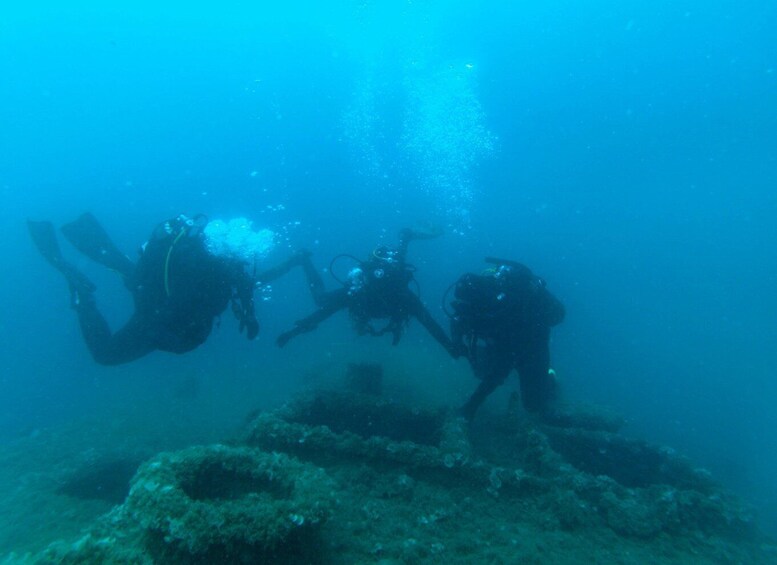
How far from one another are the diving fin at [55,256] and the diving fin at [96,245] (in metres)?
0.42

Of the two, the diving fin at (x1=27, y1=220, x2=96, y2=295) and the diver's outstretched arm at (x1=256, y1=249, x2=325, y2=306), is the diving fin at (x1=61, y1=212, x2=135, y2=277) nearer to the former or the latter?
the diving fin at (x1=27, y1=220, x2=96, y2=295)

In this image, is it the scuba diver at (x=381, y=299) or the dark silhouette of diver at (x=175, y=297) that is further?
the scuba diver at (x=381, y=299)

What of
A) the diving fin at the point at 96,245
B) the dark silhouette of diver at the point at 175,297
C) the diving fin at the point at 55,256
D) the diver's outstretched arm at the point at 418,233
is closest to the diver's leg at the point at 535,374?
the diver's outstretched arm at the point at 418,233

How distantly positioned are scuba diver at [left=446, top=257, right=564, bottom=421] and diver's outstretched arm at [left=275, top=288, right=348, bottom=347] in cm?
240

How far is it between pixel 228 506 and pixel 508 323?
16.3 ft

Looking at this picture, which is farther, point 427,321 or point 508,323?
point 427,321

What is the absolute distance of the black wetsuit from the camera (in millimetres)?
6449

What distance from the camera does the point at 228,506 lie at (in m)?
2.65

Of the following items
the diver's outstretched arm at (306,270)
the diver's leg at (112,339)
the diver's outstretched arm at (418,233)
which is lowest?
the diver's leg at (112,339)

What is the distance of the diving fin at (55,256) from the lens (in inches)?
318

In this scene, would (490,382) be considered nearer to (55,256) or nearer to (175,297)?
(175,297)

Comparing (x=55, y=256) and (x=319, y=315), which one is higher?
(x=319, y=315)

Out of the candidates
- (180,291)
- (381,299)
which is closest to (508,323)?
(381,299)

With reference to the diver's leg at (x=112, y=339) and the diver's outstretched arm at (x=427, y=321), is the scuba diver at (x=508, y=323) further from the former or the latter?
the diver's leg at (x=112, y=339)
